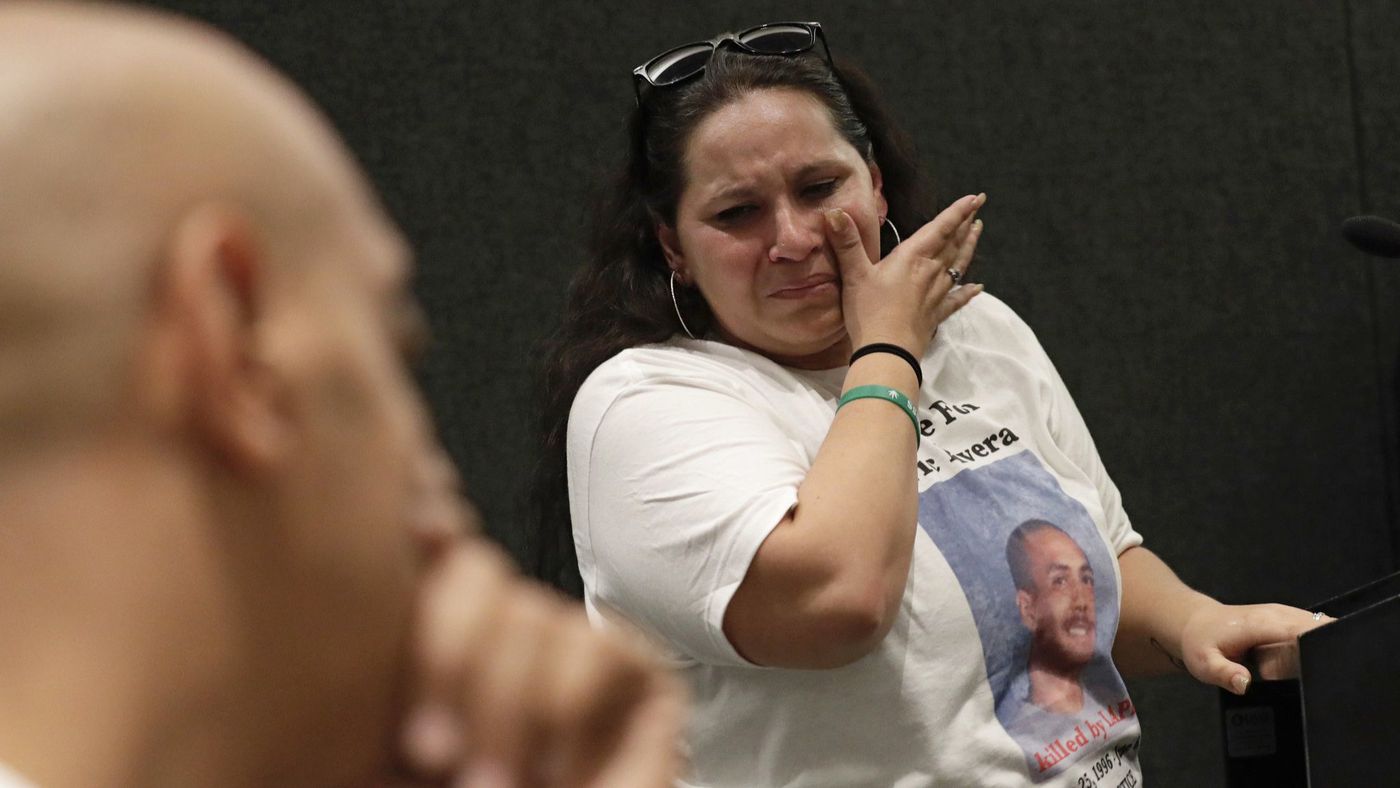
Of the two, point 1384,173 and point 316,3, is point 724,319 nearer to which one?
point 316,3

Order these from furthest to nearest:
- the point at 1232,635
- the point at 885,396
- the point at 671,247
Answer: the point at 671,247
the point at 1232,635
the point at 885,396

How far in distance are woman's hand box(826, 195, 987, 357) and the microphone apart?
38cm

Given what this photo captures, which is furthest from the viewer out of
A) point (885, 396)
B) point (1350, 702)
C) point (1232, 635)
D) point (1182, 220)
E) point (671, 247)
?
point (1182, 220)

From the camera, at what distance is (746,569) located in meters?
0.90

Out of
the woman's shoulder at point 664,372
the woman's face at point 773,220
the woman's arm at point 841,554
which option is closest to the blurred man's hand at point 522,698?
the woman's arm at point 841,554

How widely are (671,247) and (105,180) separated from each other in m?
1.02

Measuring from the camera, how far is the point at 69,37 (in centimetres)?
20

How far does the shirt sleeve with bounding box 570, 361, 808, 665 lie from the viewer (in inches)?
36.0

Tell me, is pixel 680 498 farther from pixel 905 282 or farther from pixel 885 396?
pixel 905 282

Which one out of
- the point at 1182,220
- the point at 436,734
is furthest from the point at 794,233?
the point at 1182,220

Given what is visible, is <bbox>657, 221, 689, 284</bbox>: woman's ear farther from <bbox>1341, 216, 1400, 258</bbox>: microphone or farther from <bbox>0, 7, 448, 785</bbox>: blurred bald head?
<bbox>0, 7, 448, 785</bbox>: blurred bald head

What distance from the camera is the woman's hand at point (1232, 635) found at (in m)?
1.05

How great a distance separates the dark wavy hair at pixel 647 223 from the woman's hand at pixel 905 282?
0.39 ft

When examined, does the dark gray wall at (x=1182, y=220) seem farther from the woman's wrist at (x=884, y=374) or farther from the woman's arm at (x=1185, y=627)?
the woman's wrist at (x=884, y=374)
